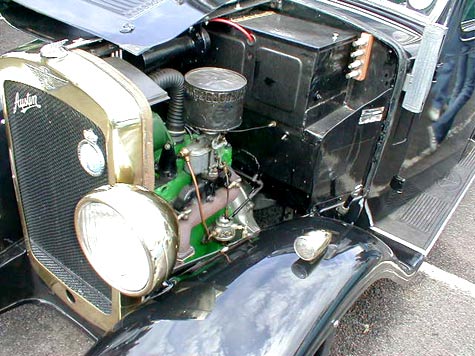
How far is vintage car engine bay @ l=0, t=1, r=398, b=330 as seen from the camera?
5.16 ft

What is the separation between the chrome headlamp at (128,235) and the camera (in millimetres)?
1466

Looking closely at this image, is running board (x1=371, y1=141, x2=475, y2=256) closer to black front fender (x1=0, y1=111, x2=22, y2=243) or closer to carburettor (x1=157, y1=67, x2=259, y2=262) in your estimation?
carburettor (x1=157, y1=67, x2=259, y2=262)

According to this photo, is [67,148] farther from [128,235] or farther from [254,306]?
[254,306]

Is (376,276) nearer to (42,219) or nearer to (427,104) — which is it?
(427,104)

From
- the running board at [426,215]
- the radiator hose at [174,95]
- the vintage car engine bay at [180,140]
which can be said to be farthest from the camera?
the running board at [426,215]

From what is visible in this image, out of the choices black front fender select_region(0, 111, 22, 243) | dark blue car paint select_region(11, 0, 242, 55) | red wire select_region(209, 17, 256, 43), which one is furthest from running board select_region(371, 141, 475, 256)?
black front fender select_region(0, 111, 22, 243)

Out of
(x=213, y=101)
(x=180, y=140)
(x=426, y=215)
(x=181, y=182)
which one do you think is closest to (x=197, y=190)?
(x=181, y=182)

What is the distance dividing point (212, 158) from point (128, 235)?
0.58 m

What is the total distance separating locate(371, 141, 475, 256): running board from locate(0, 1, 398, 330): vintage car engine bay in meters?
0.31

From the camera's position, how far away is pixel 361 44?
6.93 feet

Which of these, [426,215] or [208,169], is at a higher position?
[208,169]

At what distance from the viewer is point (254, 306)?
158 cm

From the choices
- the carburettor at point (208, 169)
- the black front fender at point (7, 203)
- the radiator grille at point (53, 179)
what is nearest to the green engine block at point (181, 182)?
the carburettor at point (208, 169)

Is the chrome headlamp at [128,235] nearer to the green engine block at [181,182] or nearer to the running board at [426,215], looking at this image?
the green engine block at [181,182]
